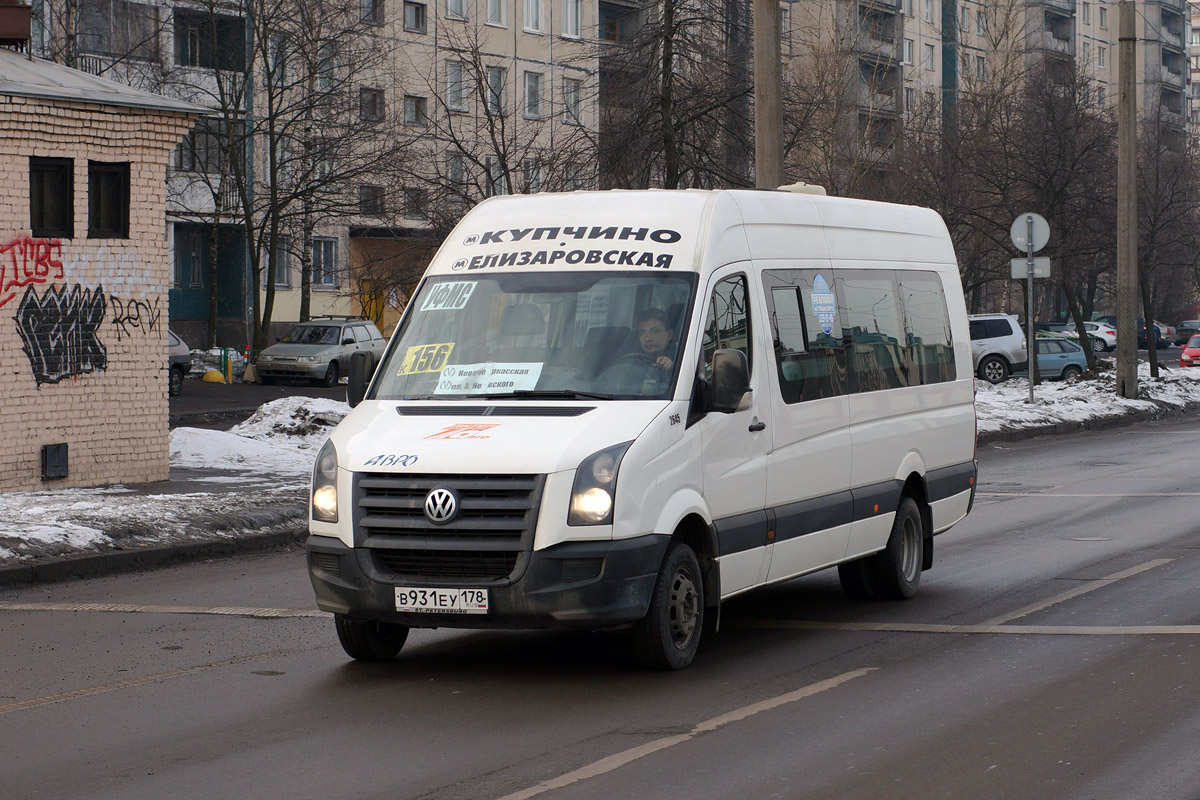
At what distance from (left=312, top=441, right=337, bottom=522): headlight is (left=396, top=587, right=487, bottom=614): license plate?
529 mm

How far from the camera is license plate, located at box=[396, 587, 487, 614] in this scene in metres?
7.06

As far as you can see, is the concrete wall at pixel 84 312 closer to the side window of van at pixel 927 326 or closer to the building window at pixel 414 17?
the side window of van at pixel 927 326

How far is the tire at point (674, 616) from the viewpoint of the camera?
7.32m

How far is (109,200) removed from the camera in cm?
1627

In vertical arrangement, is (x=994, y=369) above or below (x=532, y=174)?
below

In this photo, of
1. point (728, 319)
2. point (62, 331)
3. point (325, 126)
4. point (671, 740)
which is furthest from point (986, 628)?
point (325, 126)

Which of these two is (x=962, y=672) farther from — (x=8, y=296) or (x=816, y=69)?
(x=816, y=69)

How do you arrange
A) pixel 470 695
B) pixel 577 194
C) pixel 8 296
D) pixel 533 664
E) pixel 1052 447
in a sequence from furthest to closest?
pixel 1052 447, pixel 8 296, pixel 577 194, pixel 533 664, pixel 470 695

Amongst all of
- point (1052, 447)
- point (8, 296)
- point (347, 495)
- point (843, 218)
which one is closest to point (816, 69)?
point (1052, 447)

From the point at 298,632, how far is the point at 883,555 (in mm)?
3499

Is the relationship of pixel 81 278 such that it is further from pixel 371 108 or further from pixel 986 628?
pixel 371 108

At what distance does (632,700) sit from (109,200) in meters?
11.1

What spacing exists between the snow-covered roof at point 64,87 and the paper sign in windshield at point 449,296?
8.39m

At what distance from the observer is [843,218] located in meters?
9.67
